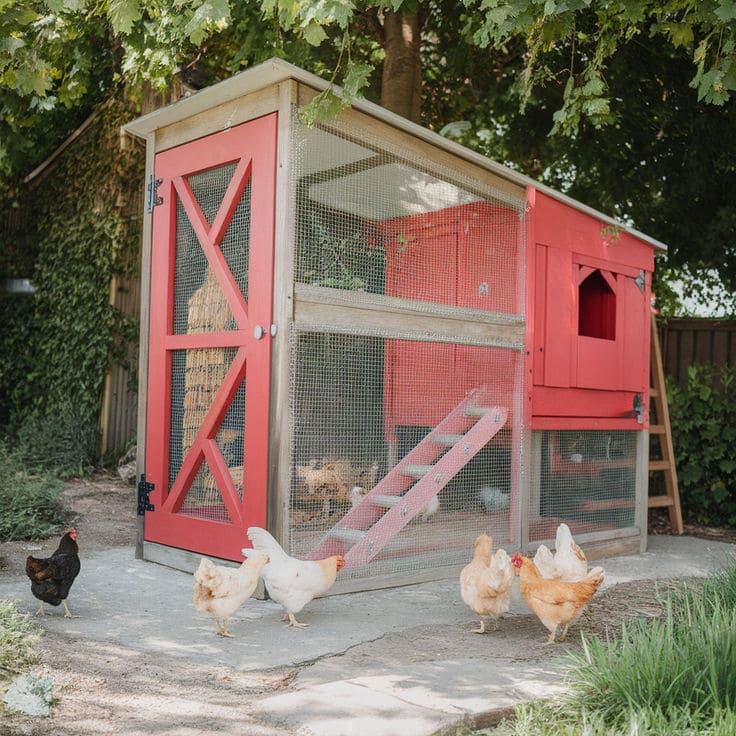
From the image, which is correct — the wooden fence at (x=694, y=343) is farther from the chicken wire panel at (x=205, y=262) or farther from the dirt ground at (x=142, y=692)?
the chicken wire panel at (x=205, y=262)

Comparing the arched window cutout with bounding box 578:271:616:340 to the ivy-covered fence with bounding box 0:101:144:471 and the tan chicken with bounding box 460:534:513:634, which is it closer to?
the tan chicken with bounding box 460:534:513:634

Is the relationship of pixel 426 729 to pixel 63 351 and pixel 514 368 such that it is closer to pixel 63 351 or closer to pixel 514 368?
pixel 514 368

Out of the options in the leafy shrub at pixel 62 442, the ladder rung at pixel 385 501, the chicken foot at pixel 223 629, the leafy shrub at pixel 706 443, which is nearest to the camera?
the chicken foot at pixel 223 629

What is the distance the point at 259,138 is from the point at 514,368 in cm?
235

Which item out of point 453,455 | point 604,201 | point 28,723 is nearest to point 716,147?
point 604,201

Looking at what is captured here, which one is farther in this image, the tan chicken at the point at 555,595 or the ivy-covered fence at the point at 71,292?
the ivy-covered fence at the point at 71,292

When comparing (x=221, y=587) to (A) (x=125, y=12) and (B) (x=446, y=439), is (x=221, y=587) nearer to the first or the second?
(B) (x=446, y=439)

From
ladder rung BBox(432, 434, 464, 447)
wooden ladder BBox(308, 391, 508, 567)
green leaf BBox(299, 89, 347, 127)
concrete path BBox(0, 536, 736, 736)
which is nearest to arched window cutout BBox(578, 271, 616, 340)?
wooden ladder BBox(308, 391, 508, 567)

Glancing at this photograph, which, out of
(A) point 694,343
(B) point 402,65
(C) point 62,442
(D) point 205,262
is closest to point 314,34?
(D) point 205,262

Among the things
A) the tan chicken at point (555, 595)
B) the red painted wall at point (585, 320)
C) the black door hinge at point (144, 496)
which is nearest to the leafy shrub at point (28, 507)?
the black door hinge at point (144, 496)

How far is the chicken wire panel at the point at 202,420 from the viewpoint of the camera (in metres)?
4.82

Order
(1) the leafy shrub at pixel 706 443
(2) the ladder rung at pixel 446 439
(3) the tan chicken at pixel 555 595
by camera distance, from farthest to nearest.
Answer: (1) the leafy shrub at pixel 706 443 → (2) the ladder rung at pixel 446 439 → (3) the tan chicken at pixel 555 595

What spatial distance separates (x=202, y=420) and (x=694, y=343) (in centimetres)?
553

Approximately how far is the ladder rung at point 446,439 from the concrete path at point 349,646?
87 centimetres
